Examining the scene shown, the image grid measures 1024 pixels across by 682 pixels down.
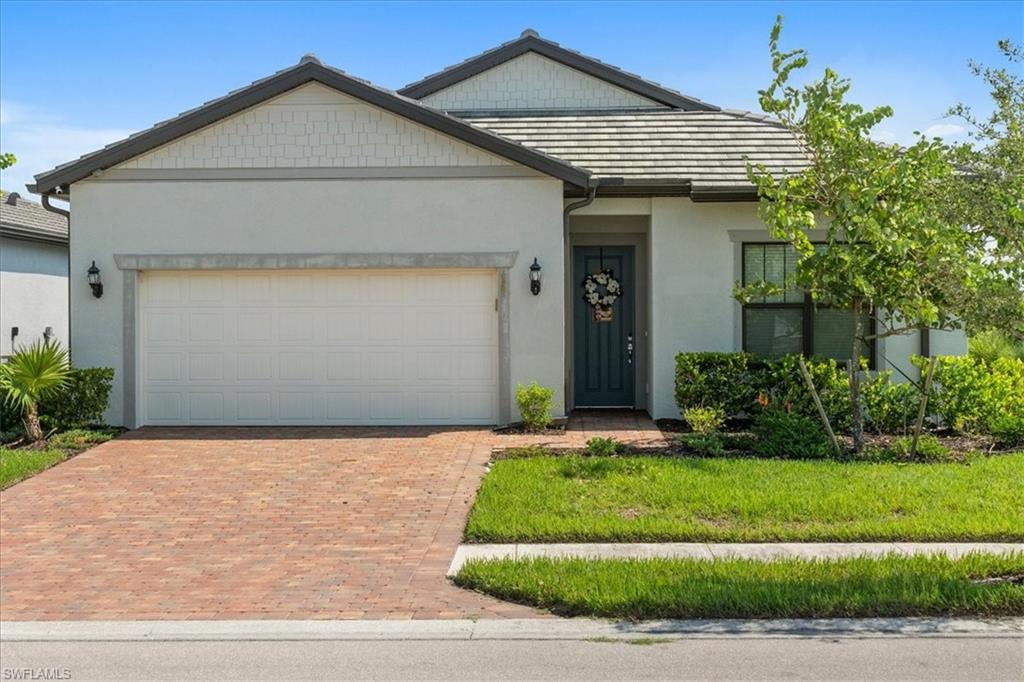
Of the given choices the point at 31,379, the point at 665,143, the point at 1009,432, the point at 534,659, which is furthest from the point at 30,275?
the point at 534,659

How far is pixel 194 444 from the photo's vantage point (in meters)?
12.7

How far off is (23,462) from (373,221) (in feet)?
17.8

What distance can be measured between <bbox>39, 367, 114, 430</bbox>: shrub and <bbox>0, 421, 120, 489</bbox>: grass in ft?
0.95

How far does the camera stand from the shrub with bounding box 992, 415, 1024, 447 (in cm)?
1206

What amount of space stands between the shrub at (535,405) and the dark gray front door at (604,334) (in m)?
2.48

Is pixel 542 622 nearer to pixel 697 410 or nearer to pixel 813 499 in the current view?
pixel 813 499

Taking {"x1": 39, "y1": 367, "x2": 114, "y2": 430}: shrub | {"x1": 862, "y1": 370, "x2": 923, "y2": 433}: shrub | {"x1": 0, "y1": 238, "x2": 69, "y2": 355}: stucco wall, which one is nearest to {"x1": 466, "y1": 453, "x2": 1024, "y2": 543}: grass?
{"x1": 862, "y1": 370, "x2": 923, "y2": 433}: shrub

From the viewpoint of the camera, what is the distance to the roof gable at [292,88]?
530 inches

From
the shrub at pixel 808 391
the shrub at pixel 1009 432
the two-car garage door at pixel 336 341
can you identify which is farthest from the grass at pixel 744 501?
the two-car garage door at pixel 336 341

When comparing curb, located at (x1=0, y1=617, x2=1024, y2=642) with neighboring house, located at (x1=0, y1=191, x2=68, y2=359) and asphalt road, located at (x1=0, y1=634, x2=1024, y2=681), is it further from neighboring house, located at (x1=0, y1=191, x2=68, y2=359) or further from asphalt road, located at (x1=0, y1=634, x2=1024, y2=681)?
neighboring house, located at (x1=0, y1=191, x2=68, y2=359)

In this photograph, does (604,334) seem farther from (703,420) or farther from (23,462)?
(23,462)

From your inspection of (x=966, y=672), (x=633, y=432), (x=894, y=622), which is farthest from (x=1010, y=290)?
(x=633, y=432)

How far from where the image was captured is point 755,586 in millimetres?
6500

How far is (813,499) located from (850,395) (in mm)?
3605
